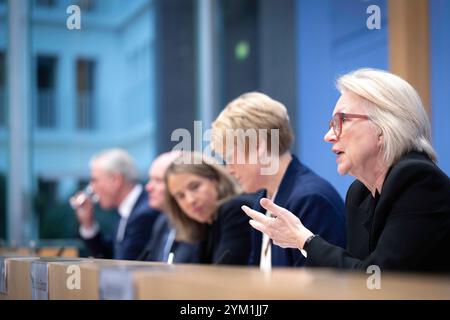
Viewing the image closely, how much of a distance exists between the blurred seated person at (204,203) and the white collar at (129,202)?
1420mm

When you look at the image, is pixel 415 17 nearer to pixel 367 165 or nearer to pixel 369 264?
pixel 367 165

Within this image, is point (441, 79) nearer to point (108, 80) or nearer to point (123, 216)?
point (123, 216)

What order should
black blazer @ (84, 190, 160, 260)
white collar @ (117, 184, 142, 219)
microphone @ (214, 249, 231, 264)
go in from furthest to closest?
white collar @ (117, 184, 142, 219)
black blazer @ (84, 190, 160, 260)
microphone @ (214, 249, 231, 264)

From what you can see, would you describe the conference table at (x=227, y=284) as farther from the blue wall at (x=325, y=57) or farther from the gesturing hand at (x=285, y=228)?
the blue wall at (x=325, y=57)

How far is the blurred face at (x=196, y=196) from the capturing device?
3.22 m

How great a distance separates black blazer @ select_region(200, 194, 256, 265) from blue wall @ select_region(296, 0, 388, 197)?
608 millimetres

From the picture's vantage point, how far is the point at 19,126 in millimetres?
6289

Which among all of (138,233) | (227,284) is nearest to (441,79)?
(138,233)

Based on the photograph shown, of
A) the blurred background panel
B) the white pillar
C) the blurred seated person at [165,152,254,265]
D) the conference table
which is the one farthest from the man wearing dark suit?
the white pillar

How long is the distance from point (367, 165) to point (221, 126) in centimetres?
76

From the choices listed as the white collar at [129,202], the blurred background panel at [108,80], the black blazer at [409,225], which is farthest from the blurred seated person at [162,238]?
the black blazer at [409,225]

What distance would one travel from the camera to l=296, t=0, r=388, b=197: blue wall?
356cm

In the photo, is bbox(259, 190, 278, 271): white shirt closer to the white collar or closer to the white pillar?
the white collar
